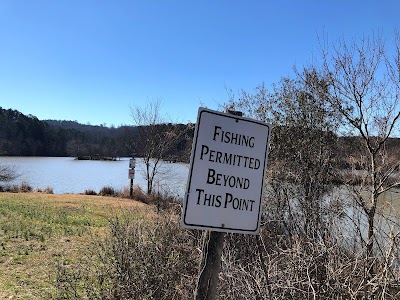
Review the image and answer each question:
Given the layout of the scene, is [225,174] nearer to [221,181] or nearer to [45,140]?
[221,181]

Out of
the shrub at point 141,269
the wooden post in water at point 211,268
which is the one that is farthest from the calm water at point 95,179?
the wooden post in water at point 211,268

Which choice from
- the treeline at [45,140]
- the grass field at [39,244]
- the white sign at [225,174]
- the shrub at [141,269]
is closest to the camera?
the white sign at [225,174]

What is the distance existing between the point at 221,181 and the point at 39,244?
7.68 m

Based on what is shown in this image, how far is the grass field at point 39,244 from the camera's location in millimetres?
5566

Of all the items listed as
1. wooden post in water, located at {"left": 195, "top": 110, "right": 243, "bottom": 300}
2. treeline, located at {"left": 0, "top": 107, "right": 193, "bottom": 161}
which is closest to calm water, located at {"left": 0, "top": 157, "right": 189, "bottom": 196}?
wooden post in water, located at {"left": 195, "top": 110, "right": 243, "bottom": 300}

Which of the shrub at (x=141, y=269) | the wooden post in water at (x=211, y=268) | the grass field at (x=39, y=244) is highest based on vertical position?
the wooden post in water at (x=211, y=268)

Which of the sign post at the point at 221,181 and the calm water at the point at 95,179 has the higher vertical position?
the sign post at the point at 221,181

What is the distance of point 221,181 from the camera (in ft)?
6.27

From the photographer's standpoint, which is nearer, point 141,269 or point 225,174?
point 225,174

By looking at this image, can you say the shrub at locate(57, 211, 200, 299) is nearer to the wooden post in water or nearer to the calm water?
the wooden post in water

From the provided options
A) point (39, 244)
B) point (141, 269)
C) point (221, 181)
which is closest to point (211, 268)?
→ point (221, 181)

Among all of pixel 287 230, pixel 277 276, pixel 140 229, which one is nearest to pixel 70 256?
pixel 140 229

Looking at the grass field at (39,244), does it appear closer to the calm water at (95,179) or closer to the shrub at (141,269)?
the shrub at (141,269)

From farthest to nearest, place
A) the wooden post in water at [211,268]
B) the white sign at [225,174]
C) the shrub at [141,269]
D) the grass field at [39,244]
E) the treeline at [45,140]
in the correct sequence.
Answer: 1. the treeline at [45,140]
2. the grass field at [39,244]
3. the shrub at [141,269]
4. the wooden post in water at [211,268]
5. the white sign at [225,174]
